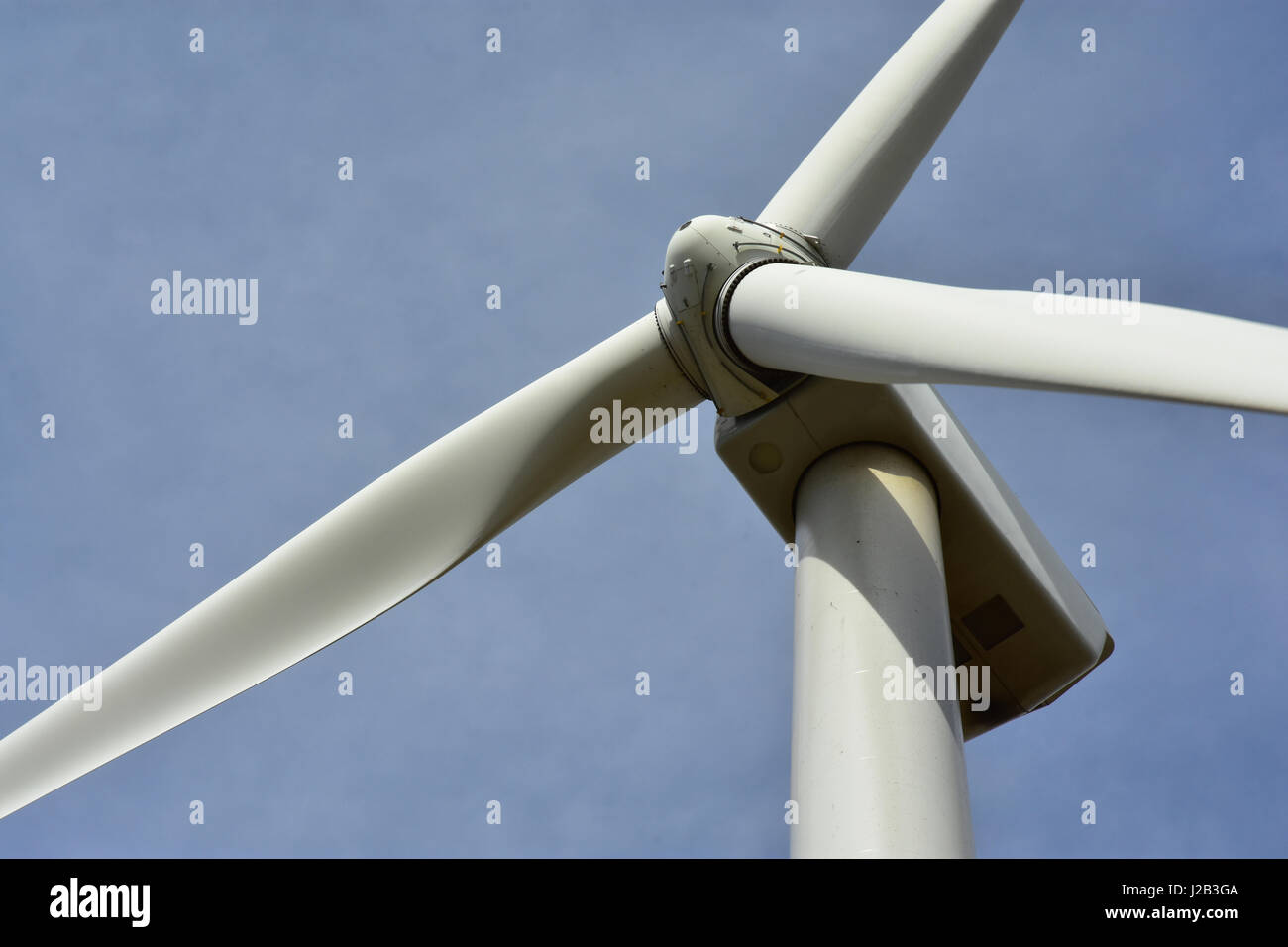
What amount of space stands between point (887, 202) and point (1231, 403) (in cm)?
616

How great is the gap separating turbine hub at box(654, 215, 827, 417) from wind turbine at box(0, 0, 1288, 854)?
0.06ft

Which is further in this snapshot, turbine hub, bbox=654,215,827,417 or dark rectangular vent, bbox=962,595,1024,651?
dark rectangular vent, bbox=962,595,1024,651

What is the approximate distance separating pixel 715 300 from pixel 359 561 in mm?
3717

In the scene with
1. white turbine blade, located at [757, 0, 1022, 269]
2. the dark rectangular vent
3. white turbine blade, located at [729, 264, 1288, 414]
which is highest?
white turbine blade, located at [757, 0, 1022, 269]

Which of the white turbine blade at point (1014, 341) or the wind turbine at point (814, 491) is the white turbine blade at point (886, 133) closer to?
the wind turbine at point (814, 491)

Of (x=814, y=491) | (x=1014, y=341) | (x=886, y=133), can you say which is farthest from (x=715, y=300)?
(x=1014, y=341)

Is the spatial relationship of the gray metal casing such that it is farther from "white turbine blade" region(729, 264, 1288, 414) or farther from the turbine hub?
"white turbine blade" region(729, 264, 1288, 414)

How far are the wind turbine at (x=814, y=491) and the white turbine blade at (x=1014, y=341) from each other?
30 mm

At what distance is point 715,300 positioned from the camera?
11695mm

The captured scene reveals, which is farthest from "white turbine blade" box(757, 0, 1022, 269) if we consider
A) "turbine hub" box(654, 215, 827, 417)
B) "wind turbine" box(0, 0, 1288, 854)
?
"turbine hub" box(654, 215, 827, 417)

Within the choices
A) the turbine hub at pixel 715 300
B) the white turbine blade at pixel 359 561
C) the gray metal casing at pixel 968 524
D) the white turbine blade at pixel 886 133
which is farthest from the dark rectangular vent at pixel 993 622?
the white turbine blade at pixel 886 133

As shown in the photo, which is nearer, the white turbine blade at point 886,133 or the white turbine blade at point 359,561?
the white turbine blade at point 359,561

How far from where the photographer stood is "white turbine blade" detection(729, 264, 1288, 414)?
8164 millimetres

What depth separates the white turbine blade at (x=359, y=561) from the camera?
38.5ft
